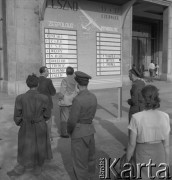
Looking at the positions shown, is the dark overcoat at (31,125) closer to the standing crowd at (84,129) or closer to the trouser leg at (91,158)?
the standing crowd at (84,129)

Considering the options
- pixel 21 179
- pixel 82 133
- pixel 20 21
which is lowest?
pixel 21 179

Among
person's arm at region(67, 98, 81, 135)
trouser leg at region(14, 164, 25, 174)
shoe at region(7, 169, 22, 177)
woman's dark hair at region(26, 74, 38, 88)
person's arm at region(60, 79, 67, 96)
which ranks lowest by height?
shoe at region(7, 169, 22, 177)

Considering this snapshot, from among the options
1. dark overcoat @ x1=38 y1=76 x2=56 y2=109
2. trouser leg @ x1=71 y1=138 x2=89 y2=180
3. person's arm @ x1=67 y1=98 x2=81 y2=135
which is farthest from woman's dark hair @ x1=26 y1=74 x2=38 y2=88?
dark overcoat @ x1=38 y1=76 x2=56 y2=109

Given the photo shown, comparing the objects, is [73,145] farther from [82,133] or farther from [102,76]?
[102,76]

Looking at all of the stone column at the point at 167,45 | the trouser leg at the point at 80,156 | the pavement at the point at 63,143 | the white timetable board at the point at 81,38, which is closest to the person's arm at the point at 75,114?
the trouser leg at the point at 80,156

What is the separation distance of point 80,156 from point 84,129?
39cm

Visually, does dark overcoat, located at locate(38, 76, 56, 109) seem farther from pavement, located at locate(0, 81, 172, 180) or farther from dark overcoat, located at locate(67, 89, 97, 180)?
dark overcoat, located at locate(67, 89, 97, 180)

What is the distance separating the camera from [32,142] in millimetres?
4238

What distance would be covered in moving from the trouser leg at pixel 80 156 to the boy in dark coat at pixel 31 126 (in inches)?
31.8

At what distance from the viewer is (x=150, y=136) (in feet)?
8.98

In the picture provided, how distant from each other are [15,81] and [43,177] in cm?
869

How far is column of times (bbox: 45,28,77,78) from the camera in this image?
43.5 feet

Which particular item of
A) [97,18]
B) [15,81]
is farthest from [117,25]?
[15,81]

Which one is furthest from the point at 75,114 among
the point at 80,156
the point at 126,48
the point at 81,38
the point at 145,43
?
the point at 145,43
